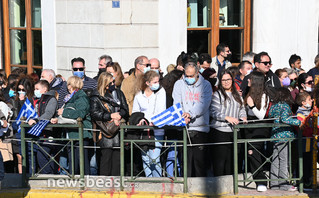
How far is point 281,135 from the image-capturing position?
8562 millimetres

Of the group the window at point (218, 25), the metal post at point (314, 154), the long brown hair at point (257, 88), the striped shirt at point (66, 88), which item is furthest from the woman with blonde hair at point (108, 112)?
the window at point (218, 25)

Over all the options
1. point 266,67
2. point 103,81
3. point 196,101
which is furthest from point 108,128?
point 266,67

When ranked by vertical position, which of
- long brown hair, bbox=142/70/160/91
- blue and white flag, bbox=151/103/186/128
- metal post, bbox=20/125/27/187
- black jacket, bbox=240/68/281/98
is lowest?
metal post, bbox=20/125/27/187

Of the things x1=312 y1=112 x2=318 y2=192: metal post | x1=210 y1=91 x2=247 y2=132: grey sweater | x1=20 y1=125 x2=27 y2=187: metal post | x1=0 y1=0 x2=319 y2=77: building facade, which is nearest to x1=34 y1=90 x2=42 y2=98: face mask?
x1=20 y1=125 x2=27 y2=187: metal post

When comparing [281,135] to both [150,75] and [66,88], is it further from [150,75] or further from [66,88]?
[66,88]

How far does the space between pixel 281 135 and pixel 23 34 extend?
921 cm

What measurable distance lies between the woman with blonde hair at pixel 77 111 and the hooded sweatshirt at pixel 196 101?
1.41 meters

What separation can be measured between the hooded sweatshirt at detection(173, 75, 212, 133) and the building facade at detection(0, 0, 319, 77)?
4.00 metres

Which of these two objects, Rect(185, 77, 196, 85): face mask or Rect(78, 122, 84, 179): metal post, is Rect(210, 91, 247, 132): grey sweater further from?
Rect(78, 122, 84, 179): metal post

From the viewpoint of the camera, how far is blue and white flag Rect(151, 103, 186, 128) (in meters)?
8.45

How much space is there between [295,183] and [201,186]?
1.41m

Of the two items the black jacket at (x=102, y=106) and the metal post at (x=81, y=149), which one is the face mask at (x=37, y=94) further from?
the metal post at (x=81, y=149)

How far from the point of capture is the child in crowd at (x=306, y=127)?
8.59 meters

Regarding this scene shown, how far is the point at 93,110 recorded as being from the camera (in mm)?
8992
